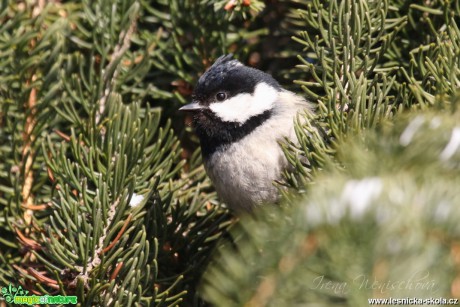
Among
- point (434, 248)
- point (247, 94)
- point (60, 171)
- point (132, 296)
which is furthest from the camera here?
point (247, 94)

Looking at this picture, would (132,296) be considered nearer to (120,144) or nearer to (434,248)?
(120,144)

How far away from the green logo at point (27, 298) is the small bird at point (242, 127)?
1.63 ft

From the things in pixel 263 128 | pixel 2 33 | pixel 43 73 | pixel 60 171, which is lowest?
pixel 263 128

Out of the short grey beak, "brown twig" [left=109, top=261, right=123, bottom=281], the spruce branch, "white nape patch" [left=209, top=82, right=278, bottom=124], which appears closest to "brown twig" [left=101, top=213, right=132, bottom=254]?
"brown twig" [left=109, top=261, right=123, bottom=281]

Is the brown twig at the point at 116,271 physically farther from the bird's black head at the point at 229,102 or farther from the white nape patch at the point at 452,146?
the white nape patch at the point at 452,146

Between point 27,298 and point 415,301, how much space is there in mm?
726

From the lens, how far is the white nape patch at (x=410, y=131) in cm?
64

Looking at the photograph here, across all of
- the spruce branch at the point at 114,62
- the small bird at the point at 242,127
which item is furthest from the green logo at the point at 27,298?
the small bird at the point at 242,127

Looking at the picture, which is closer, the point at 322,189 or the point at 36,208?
the point at 322,189

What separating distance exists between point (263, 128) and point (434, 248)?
0.90 meters

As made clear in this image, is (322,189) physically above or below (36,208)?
above

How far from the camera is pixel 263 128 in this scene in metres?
1.44

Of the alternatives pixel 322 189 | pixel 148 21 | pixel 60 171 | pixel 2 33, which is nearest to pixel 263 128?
pixel 148 21

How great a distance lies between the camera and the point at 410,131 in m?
0.66
